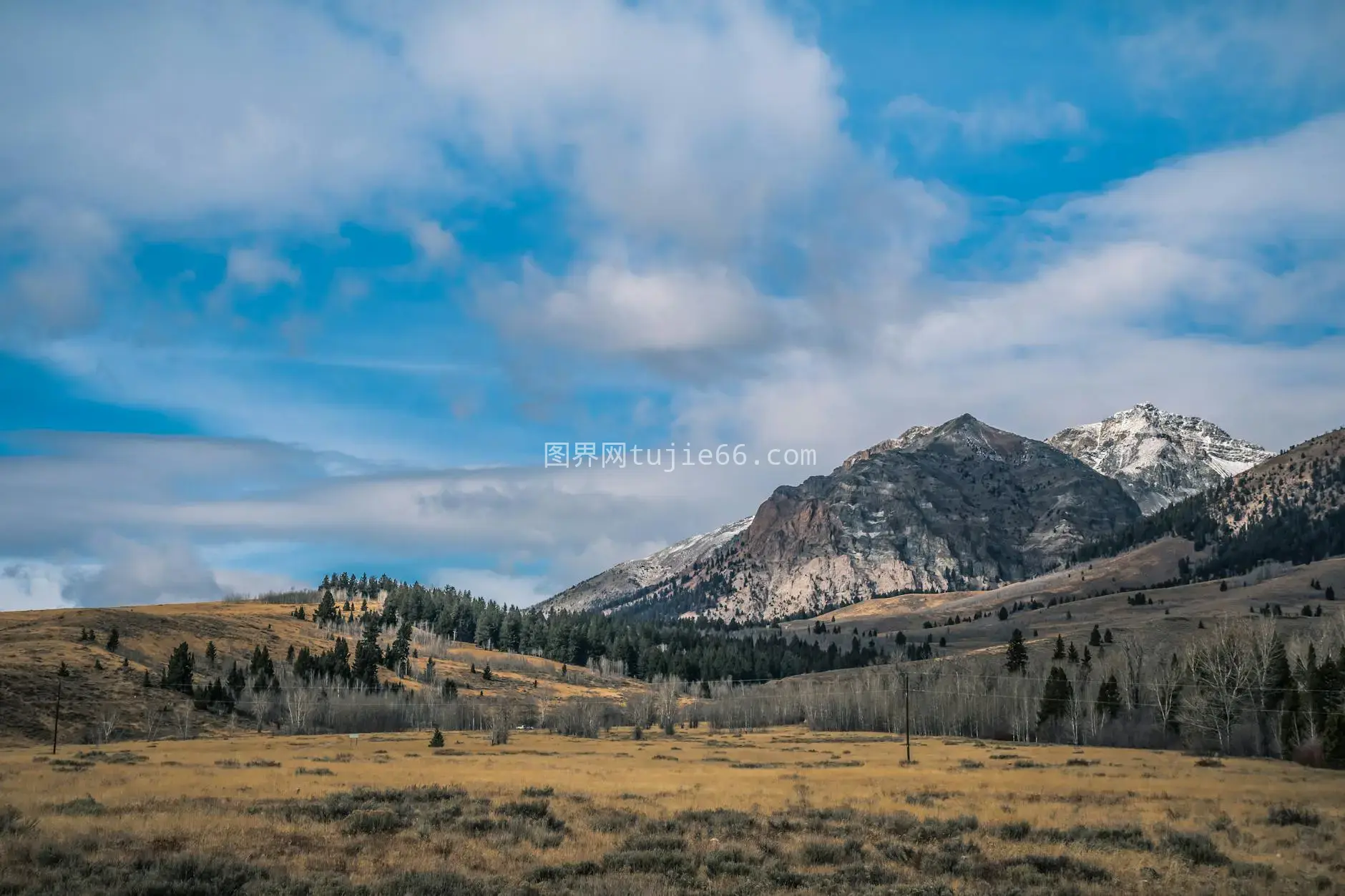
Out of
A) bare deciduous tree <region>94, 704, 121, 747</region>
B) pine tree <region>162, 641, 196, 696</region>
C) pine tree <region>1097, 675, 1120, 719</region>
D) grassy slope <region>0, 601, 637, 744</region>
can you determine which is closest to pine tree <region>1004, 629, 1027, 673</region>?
pine tree <region>1097, 675, 1120, 719</region>

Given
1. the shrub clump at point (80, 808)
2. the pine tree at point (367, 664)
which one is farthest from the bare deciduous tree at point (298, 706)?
the shrub clump at point (80, 808)

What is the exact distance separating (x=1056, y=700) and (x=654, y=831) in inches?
4429

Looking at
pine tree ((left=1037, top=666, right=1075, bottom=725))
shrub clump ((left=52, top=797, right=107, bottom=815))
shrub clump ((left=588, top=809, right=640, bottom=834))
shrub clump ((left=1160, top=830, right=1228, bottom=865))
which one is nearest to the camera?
shrub clump ((left=1160, top=830, right=1228, bottom=865))

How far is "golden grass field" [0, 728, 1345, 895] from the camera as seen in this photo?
2284cm

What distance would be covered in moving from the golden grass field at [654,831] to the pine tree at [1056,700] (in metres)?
63.9

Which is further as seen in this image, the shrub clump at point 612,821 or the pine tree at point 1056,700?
the pine tree at point 1056,700

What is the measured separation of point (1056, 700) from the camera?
419 ft

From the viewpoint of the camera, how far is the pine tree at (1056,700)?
5020 inches

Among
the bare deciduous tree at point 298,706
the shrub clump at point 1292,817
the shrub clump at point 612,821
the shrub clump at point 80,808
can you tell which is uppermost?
the shrub clump at point 80,808

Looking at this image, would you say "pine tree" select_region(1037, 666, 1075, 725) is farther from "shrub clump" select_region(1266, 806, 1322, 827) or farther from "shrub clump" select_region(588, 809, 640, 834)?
"shrub clump" select_region(588, 809, 640, 834)

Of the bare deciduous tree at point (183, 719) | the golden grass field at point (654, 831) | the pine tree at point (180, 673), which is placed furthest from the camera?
Answer: the pine tree at point (180, 673)

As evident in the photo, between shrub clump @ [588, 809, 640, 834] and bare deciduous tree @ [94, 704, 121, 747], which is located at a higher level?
shrub clump @ [588, 809, 640, 834]

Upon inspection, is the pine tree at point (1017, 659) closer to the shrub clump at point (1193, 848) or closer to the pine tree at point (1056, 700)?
the pine tree at point (1056, 700)

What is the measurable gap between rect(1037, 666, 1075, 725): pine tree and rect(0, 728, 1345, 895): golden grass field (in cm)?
6393
